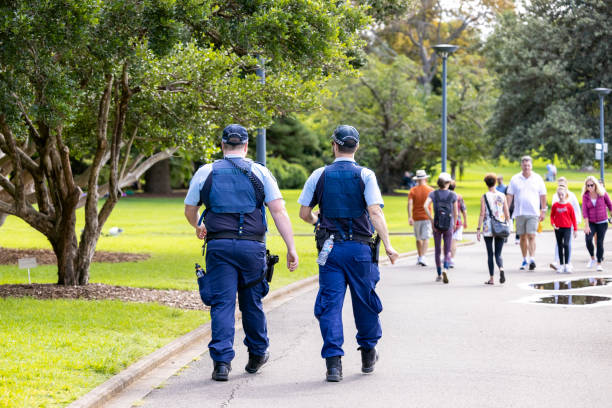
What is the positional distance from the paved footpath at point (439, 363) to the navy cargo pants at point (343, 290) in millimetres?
359

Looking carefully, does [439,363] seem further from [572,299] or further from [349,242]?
[572,299]

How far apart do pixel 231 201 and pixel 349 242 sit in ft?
3.07

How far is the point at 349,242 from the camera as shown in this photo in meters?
6.94

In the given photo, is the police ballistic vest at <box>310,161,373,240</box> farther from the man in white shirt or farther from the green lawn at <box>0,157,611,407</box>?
the man in white shirt

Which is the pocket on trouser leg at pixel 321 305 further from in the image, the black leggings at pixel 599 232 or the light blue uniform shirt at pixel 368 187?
the black leggings at pixel 599 232

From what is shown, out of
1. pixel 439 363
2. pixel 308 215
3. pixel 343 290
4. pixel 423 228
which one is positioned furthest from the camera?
pixel 423 228

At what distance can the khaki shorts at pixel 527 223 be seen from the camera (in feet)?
50.3

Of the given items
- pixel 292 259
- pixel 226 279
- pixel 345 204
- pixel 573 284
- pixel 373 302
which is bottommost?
pixel 573 284

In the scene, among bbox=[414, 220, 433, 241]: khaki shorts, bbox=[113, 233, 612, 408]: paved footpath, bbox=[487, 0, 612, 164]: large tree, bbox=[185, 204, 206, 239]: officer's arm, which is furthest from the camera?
bbox=[487, 0, 612, 164]: large tree

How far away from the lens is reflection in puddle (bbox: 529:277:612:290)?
515 inches

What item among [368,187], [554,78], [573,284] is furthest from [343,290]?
[554,78]

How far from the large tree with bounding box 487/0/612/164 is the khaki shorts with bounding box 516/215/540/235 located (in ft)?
82.3

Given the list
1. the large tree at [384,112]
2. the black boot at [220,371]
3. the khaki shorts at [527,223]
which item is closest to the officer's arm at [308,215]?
the black boot at [220,371]

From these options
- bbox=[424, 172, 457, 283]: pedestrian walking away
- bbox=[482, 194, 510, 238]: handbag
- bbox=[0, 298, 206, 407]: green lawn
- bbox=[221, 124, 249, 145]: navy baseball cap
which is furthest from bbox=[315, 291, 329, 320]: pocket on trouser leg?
bbox=[424, 172, 457, 283]: pedestrian walking away
